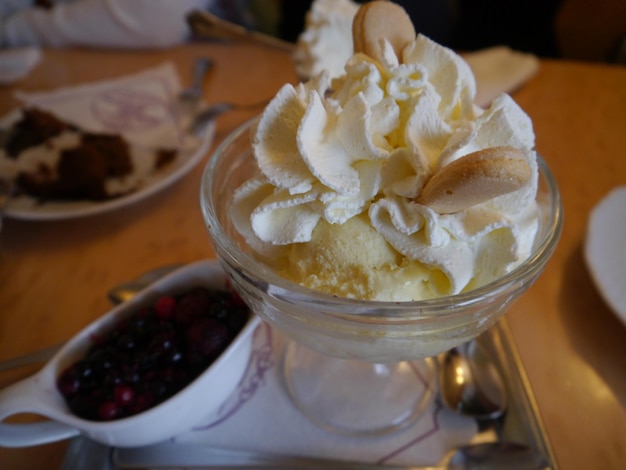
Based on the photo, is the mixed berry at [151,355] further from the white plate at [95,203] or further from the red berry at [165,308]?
A: the white plate at [95,203]

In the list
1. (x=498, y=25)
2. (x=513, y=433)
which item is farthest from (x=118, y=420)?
(x=498, y=25)

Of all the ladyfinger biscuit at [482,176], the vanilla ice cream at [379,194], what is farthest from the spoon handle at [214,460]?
the ladyfinger biscuit at [482,176]

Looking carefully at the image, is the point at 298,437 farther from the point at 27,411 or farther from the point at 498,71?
the point at 498,71

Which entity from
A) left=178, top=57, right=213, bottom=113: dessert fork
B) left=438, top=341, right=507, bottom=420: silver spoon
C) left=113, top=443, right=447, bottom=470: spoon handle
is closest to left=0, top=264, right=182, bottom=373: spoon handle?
left=113, top=443, right=447, bottom=470: spoon handle

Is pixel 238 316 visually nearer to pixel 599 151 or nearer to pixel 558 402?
pixel 558 402

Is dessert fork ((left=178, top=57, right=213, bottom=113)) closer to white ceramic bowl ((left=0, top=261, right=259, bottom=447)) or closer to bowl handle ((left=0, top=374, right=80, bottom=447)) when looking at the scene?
white ceramic bowl ((left=0, top=261, right=259, bottom=447))
